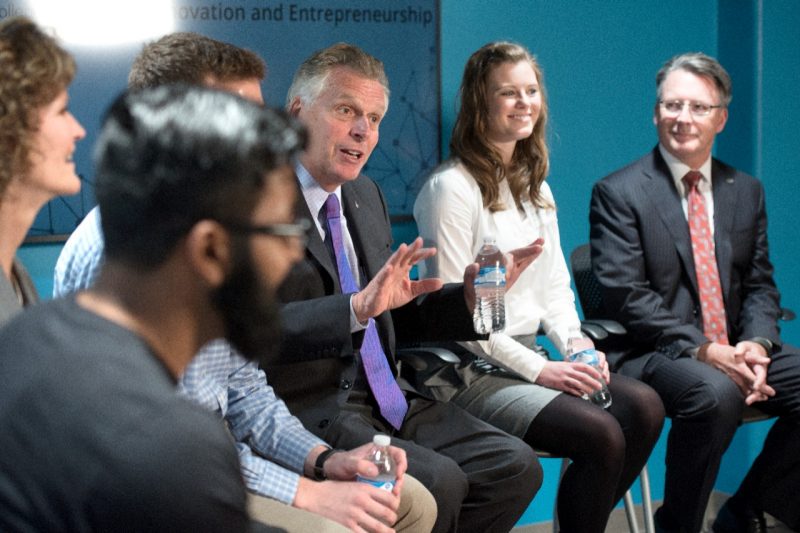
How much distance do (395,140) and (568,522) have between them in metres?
1.49

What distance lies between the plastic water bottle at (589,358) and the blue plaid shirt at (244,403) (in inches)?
46.2

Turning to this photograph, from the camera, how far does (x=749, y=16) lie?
4379 mm

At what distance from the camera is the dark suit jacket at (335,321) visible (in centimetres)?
264

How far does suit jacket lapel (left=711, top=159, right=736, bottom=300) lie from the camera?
388 cm

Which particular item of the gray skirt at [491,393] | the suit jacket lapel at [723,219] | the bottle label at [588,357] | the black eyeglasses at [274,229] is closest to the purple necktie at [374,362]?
the gray skirt at [491,393]

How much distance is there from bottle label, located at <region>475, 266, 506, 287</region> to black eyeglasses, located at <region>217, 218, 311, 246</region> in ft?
6.22

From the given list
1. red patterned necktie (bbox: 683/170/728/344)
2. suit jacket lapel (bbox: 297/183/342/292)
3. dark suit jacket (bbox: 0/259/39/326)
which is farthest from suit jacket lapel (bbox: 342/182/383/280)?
red patterned necktie (bbox: 683/170/728/344)

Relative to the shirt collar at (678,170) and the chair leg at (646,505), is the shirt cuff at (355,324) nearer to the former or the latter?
the chair leg at (646,505)

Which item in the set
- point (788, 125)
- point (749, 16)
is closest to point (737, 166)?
point (788, 125)

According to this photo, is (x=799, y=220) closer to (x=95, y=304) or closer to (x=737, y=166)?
(x=737, y=166)

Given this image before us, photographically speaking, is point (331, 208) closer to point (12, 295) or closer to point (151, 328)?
point (12, 295)

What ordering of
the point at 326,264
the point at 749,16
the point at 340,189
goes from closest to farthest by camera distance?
the point at 326,264
the point at 340,189
the point at 749,16

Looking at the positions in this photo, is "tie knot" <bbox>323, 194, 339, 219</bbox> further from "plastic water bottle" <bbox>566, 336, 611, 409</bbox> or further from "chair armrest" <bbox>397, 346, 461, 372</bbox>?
"plastic water bottle" <bbox>566, 336, 611, 409</bbox>

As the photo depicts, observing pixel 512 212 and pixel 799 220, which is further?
pixel 799 220
